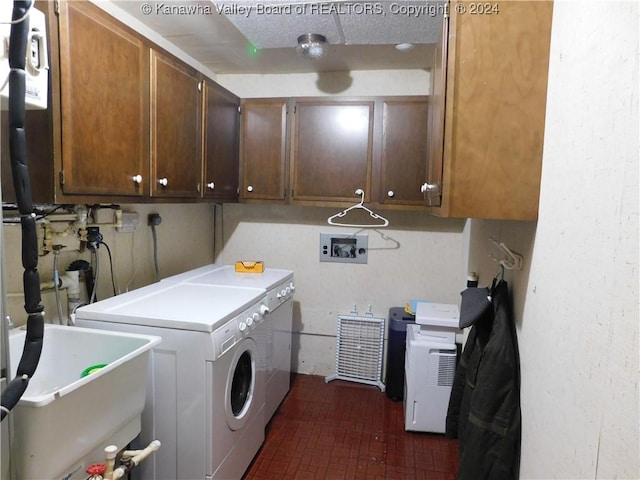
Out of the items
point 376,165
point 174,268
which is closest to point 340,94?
point 376,165

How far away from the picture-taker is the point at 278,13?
1.88m

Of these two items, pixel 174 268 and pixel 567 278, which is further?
pixel 174 268

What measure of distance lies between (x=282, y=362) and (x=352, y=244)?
3.55 ft

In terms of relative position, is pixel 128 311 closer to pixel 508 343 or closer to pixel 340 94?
pixel 508 343

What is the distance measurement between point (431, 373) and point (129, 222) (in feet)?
6.66

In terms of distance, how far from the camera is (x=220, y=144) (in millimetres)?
2529

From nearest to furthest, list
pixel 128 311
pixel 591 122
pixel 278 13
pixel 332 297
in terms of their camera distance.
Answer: pixel 591 122 < pixel 128 311 < pixel 278 13 < pixel 332 297

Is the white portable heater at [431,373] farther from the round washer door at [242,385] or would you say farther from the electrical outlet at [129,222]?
the electrical outlet at [129,222]

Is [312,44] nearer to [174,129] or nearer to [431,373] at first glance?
[174,129]

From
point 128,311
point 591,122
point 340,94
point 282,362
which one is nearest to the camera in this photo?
point 591,122

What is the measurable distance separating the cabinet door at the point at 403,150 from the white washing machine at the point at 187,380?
1443 mm

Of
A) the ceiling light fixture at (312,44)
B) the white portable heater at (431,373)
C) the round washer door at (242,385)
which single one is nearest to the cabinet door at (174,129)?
the ceiling light fixture at (312,44)

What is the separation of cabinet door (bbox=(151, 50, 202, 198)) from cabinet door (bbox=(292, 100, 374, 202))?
78 cm

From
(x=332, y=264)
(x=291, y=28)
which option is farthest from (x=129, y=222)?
(x=332, y=264)
